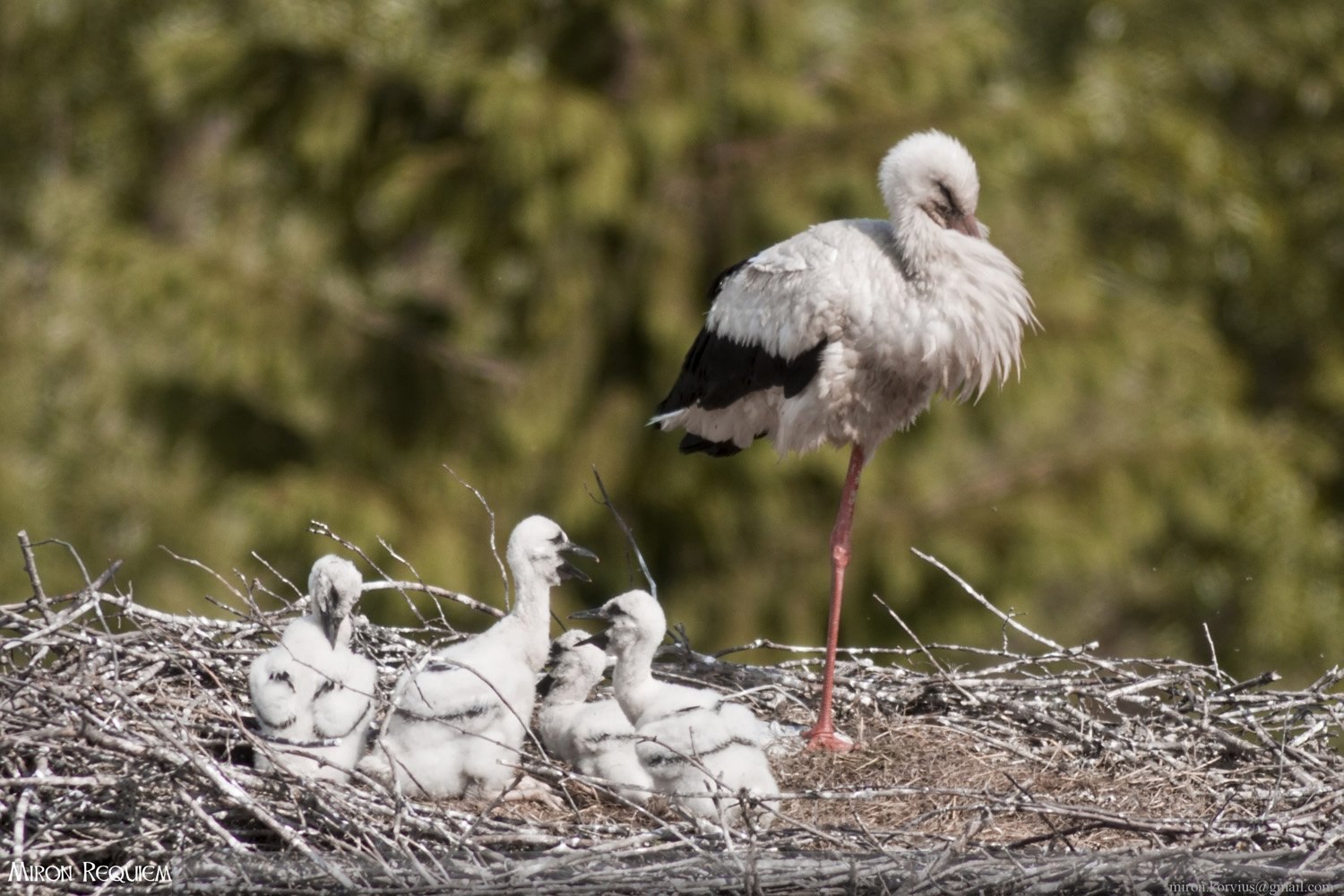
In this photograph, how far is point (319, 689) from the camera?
211 inches

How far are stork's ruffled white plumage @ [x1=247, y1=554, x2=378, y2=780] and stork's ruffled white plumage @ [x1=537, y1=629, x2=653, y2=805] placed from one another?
0.61m

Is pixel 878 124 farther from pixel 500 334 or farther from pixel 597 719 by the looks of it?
pixel 597 719

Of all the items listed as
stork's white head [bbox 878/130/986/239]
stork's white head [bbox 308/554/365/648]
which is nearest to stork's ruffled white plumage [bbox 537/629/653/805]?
stork's white head [bbox 308/554/365/648]

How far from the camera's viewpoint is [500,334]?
13.7 m

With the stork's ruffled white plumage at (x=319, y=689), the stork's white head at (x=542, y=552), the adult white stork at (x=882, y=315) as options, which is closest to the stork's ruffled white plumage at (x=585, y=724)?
the stork's white head at (x=542, y=552)

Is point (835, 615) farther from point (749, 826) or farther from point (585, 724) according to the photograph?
point (749, 826)

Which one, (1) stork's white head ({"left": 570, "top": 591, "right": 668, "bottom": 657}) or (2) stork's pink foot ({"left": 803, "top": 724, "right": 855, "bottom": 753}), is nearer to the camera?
(1) stork's white head ({"left": 570, "top": 591, "right": 668, "bottom": 657})

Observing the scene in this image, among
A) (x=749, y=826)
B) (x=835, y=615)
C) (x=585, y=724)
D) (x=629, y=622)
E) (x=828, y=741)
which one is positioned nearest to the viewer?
(x=749, y=826)

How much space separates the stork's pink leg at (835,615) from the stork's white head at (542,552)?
93 cm

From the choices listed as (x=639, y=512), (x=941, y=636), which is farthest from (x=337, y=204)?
(x=941, y=636)

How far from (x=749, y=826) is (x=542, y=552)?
150 cm

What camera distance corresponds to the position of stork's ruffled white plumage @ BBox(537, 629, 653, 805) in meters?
Answer: 5.50

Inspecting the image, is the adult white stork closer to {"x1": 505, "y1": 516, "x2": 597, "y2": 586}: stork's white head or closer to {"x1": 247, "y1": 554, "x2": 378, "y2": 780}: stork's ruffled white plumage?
{"x1": 505, "y1": 516, "x2": 597, "y2": 586}: stork's white head

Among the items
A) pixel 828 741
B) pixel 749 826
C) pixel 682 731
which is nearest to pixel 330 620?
pixel 682 731
